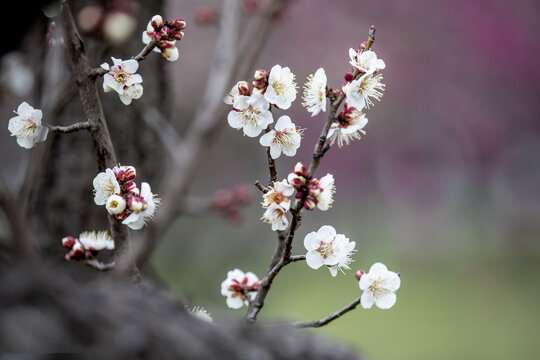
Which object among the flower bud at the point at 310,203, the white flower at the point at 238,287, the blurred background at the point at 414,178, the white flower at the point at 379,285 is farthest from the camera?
the blurred background at the point at 414,178

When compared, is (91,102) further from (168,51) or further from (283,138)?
(283,138)

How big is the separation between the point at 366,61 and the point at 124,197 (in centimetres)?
48

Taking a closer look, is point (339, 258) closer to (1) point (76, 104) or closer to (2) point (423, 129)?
(1) point (76, 104)

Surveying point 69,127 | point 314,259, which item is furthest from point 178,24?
point 314,259

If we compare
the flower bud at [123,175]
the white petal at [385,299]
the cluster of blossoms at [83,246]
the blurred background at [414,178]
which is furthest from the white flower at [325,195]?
the blurred background at [414,178]

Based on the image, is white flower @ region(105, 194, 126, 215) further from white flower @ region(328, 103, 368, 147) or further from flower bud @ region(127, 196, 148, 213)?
white flower @ region(328, 103, 368, 147)

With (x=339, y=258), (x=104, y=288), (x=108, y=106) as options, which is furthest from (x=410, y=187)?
(x=104, y=288)

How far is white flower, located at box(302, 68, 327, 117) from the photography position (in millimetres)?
818

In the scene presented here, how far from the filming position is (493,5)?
3531 millimetres

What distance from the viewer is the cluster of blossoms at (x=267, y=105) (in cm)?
79

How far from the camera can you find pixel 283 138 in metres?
0.82

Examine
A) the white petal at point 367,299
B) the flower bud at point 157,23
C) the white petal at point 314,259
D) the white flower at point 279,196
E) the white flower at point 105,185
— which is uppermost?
the flower bud at point 157,23

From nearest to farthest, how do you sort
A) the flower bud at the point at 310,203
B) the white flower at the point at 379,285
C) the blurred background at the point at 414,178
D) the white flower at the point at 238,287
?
the flower bud at the point at 310,203 → the white flower at the point at 379,285 → the white flower at the point at 238,287 → the blurred background at the point at 414,178

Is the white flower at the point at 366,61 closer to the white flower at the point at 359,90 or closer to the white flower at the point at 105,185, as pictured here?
the white flower at the point at 359,90
